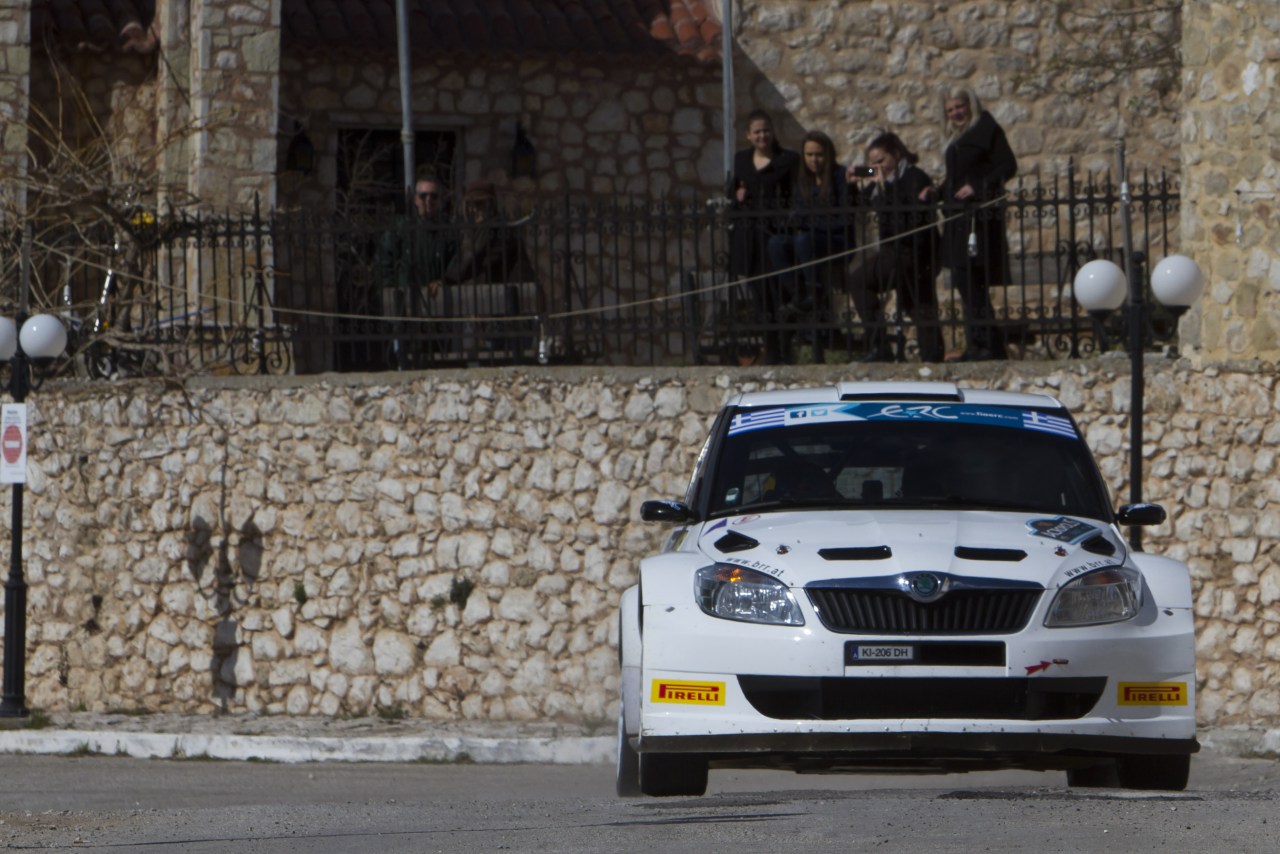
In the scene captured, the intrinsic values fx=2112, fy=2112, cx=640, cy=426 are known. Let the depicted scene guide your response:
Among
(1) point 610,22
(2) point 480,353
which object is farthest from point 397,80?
(2) point 480,353

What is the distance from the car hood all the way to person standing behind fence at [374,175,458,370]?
7266 mm

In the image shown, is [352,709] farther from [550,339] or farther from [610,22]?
[610,22]

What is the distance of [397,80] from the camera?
19.2m

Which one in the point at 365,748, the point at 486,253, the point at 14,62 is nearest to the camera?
the point at 365,748

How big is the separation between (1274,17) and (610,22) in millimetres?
7475

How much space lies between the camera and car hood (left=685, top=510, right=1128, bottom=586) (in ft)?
23.7

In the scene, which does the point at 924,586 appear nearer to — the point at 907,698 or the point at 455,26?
the point at 907,698

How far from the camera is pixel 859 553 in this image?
287 inches

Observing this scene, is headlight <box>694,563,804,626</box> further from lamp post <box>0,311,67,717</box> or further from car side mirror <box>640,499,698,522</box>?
lamp post <box>0,311,67,717</box>

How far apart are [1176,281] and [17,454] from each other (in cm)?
772

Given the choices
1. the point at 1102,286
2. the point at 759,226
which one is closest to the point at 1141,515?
the point at 1102,286

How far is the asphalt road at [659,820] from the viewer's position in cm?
667

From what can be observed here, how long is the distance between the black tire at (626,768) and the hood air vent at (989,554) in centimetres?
170

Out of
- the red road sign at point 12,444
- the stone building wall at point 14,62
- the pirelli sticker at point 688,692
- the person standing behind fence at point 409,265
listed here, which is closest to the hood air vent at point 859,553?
the pirelli sticker at point 688,692
